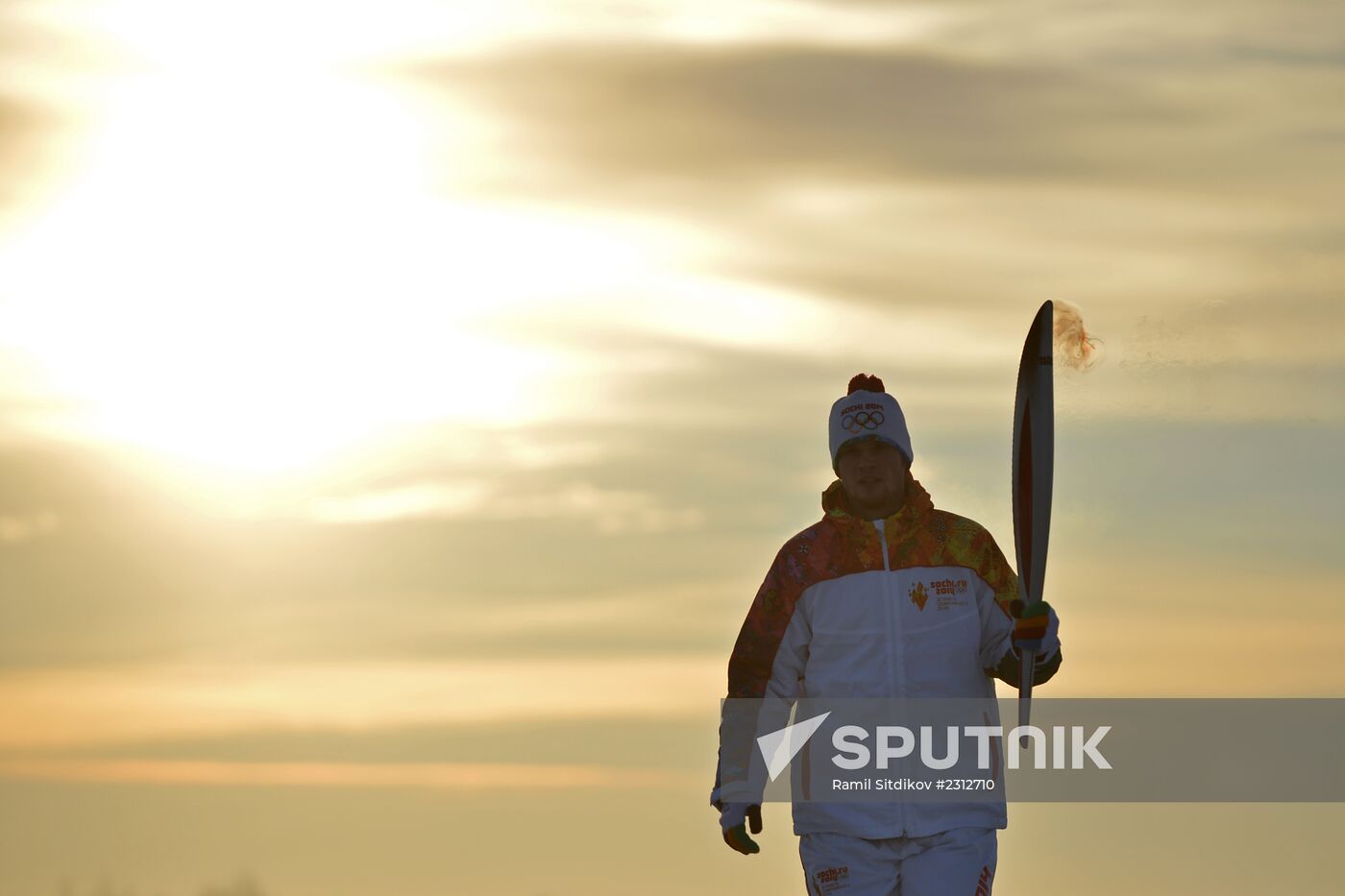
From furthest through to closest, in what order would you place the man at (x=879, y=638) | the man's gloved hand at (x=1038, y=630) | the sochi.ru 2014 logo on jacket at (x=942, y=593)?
the sochi.ru 2014 logo on jacket at (x=942, y=593)
the man at (x=879, y=638)
the man's gloved hand at (x=1038, y=630)

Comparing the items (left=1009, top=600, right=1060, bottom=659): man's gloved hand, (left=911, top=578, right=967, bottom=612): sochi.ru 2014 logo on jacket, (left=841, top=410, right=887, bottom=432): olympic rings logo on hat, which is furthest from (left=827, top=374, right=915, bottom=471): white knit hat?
(left=1009, top=600, right=1060, bottom=659): man's gloved hand

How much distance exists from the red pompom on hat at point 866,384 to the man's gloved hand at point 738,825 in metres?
2.65

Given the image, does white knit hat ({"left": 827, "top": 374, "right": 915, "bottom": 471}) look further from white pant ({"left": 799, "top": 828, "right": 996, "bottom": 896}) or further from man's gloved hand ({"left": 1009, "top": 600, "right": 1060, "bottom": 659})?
white pant ({"left": 799, "top": 828, "right": 996, "bottom": 896})

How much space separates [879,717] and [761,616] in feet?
3.25

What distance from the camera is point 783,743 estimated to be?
1147 cm

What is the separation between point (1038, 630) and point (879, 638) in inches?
38.4

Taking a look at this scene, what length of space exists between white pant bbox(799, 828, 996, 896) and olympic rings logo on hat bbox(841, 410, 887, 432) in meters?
2.46

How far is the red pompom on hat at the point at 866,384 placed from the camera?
38.4 feet

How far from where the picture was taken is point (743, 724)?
1155cm

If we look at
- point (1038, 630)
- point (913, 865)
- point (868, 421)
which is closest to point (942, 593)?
point (1038, 630)

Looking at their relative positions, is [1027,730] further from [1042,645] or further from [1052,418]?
[1052,418]

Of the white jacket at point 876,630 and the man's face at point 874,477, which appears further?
the man's face at point 874,477

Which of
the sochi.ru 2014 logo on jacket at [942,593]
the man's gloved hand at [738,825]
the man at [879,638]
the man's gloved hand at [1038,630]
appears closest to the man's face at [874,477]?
the man at [879,638]

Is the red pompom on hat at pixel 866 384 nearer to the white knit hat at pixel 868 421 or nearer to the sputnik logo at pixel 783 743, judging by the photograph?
the white knit hat at pixel 868 421
